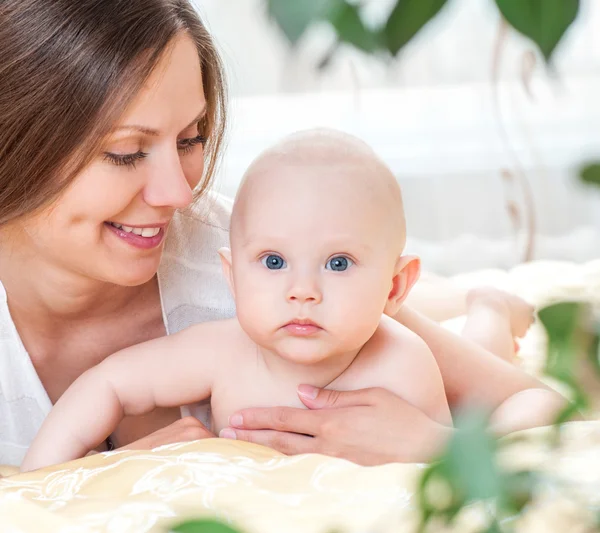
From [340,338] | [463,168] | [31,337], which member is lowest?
[463,168]

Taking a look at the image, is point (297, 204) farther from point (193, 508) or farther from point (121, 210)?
point (193, 508)

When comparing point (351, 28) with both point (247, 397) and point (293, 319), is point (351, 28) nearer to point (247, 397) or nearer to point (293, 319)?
point (293, 319)

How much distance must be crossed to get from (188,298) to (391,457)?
593mm

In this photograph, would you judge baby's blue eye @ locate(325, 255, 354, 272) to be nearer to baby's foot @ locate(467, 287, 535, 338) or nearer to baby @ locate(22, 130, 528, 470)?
baby @ locate(22, 130, 528, 470)

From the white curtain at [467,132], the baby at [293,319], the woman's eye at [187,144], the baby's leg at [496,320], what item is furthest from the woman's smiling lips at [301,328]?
the white curtain at [467,132]

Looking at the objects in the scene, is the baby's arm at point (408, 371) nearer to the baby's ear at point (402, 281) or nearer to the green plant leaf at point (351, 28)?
the baby's ear at point (402, 281)

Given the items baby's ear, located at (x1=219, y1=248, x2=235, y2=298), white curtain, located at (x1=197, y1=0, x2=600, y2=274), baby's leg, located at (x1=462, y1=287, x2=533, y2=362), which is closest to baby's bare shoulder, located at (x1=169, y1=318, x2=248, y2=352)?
baby's ear, located at (x1=219, y1=248, x2=235, y2=298)

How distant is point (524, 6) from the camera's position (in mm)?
245

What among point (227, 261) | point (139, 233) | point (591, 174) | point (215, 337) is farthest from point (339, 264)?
point (591, 174)

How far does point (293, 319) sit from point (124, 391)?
340 mm

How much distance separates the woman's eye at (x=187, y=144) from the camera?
1.48 metres

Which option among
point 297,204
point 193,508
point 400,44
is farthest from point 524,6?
point 297,204

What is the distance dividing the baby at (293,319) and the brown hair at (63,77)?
266 millimetres

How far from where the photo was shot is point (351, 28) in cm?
24
